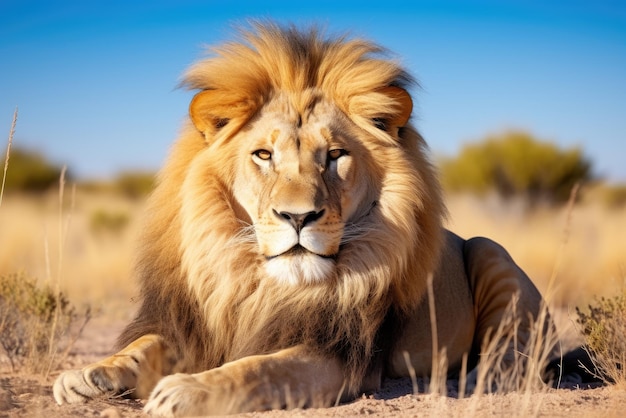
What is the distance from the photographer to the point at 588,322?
468cm

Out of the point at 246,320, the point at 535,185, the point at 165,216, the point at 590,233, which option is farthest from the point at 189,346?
the point at 535,185

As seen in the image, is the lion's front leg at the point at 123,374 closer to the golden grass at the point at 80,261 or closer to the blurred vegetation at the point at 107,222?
the golden grass at the point at 80,261

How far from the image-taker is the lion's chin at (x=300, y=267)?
11.8 feet

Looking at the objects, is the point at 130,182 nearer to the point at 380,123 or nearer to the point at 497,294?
the point at 497,294

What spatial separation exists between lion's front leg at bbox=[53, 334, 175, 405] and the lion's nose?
37.2 inches

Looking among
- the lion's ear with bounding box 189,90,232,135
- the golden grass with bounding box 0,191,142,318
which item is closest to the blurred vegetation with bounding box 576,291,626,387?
the lion's ear with bounding box 189,90,232,135

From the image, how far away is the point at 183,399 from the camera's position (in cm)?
306

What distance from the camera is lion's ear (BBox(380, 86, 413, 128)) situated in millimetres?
4031

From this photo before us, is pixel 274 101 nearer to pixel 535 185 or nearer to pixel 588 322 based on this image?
pixel 588 322

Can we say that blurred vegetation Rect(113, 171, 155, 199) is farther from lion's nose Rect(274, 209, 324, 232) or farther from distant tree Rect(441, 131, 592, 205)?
lion's nose Rect(274, 209, 324, 232)

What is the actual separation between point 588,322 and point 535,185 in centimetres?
1626

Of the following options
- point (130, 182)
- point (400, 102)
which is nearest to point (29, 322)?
point (400, 102)

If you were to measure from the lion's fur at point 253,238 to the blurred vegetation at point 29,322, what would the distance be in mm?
1080

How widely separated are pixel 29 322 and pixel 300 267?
260 centimetres
